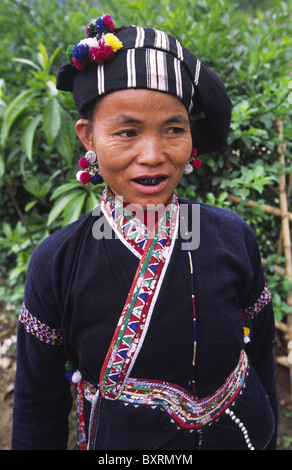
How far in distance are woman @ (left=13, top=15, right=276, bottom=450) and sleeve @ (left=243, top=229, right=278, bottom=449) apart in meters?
0.04

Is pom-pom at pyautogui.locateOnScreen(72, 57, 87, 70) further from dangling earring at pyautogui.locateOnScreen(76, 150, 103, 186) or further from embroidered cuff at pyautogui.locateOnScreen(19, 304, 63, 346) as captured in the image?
embroidered cuff at pyautogui.locateOnScreen(19, 304, 63, 346)

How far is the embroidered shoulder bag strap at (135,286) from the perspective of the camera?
1.05 meters

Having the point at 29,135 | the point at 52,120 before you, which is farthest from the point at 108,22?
the point at 29,135

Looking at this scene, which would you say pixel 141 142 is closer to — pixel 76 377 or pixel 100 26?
pixel 100 26

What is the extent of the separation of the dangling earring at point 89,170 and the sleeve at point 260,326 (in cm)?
65

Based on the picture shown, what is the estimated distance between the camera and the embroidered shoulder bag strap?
1051mm

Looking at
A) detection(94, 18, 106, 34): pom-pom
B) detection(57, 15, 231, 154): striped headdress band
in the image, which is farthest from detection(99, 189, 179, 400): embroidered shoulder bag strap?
detection(94, 18, 106, 34): pom-pom

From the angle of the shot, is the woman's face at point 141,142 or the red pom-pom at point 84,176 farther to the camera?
the red pom-pom at point 84,176

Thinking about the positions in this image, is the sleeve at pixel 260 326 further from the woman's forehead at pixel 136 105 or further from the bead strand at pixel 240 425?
the woman's forehead at pixel 136 105

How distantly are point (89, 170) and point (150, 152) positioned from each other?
28 cm

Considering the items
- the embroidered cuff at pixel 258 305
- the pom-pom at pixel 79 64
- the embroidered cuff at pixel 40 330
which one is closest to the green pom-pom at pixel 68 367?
the embroidered cuff at pixel 40 330

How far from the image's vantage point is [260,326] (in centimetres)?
144
